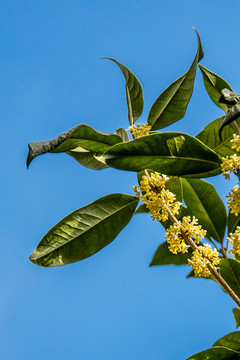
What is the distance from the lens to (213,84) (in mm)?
1868

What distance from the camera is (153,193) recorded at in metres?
1.59

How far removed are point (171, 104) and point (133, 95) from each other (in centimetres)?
21

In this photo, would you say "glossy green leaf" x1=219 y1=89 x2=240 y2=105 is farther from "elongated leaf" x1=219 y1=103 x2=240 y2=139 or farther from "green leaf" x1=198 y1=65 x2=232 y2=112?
"green leaf" x1=198 y1=65 x2=232 y2=112

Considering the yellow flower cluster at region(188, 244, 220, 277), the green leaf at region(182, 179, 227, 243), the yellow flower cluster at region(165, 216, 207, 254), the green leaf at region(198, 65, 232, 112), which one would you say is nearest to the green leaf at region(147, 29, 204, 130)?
the green leaf at region(198, 65, 232, 112)

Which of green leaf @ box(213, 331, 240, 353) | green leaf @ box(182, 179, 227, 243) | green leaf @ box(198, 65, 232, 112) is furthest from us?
green leaf @ box(182, 179, 227, 243)

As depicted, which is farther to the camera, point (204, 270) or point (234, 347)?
point (234, 347)

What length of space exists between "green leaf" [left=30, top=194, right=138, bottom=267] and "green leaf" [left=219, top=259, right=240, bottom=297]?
1.55 ft

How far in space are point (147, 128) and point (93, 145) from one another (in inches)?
9.6

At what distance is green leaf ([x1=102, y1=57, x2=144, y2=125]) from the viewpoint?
1948mm

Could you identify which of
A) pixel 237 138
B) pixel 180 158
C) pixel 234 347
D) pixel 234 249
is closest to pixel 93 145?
pixel 180 158

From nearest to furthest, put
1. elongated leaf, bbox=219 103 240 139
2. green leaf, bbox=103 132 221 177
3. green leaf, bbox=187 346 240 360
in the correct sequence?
1. elongated leaf, bbox=219 103 240 139
2. green leaf, bbox=103 132 221 177
3. green leaf, bbox=187 346 240 360

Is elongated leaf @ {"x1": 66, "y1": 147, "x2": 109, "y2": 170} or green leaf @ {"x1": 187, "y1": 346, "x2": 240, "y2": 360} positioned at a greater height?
elongated leaf @ {"x1": 66, "y1": 147, "x2": 109, "y2": 170}

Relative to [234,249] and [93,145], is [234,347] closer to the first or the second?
[234,249]

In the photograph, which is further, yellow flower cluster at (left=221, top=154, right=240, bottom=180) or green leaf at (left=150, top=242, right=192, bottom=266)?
green leaf at (left=150, top=242, right=192, bottom=266)
